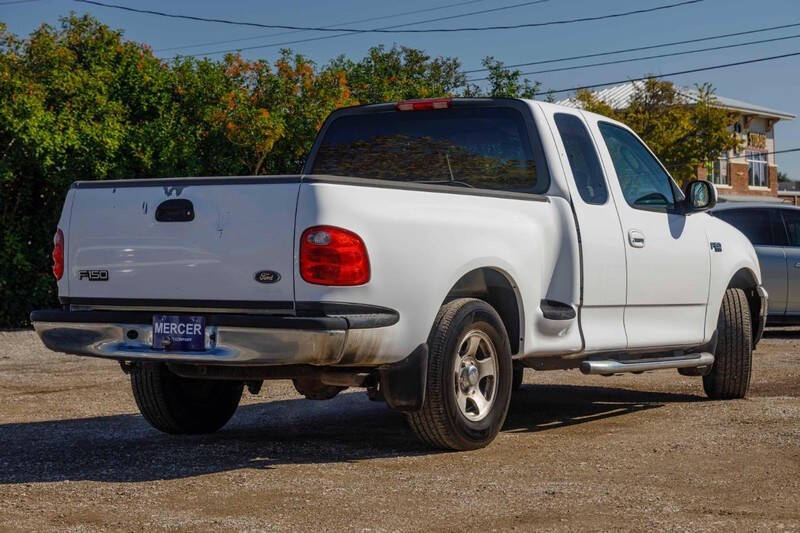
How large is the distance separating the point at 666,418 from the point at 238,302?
3.60 metres

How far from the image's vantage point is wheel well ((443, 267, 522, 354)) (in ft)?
23.5

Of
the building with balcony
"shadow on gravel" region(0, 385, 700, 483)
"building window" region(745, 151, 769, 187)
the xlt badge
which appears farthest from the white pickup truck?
"building window" region(745, 151, 769, 187)

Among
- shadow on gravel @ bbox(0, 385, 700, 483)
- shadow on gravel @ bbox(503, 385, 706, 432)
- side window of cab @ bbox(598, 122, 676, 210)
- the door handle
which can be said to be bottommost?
shadow on gravel @ bbox(503, 385, 706, 432)

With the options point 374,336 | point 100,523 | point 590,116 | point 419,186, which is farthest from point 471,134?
point 100,523

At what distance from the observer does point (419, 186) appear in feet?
21.9

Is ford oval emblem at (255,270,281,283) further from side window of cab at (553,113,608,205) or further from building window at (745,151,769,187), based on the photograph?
building window at (745,151,769,187)

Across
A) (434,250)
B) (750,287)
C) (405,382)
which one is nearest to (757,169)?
(750,287)

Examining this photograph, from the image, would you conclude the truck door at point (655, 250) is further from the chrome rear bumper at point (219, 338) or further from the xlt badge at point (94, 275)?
the xlt badge at point (94, 275)

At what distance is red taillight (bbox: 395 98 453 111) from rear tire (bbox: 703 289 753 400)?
2.87 metres

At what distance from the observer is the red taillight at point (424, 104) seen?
27.1ft

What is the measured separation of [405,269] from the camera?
6.54m

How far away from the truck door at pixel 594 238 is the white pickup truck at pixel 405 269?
0.05ft

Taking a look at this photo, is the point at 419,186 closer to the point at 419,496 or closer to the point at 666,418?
the point at 419,496

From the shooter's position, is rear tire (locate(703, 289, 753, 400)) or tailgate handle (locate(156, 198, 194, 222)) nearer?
tailgate handle (locate(156, 198, 194, 222))
